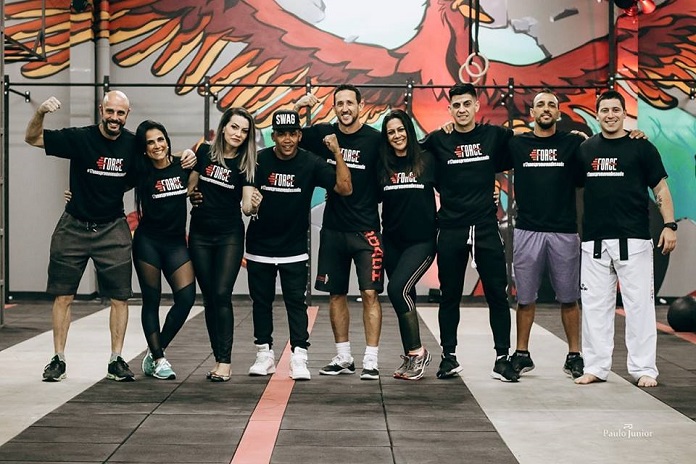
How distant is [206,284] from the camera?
5.97m

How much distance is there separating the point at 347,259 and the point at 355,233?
21 centimetres

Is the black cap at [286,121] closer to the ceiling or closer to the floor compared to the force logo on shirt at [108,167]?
closer to the ceiling

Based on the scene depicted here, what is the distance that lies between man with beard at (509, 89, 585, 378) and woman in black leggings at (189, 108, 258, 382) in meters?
1.71

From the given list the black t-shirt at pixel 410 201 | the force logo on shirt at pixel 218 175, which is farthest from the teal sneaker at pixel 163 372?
the black t-shirt at pixel 410 201

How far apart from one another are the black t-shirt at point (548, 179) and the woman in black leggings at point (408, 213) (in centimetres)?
58

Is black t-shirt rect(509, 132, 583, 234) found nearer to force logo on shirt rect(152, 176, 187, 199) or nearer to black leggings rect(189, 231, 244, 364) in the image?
black leggings rect(189, 231, 244, 364)

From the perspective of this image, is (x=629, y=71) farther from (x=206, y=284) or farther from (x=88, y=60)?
(x=206, y=284)

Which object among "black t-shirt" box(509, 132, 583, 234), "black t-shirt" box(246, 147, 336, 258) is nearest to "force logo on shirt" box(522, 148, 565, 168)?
"black t-shirt" box(509, 132, 583, 234)

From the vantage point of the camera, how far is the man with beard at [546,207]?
19.6 feet

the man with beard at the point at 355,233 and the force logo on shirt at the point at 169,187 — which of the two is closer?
the force logo on shirt at the point at 169,187

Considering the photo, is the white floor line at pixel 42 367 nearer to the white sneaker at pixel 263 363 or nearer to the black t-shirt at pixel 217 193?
the white sneaker at pixel 263 363

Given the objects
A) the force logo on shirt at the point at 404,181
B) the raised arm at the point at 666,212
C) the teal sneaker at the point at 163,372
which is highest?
the force logo on shirt at the point at 404,181

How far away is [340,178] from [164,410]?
1771 millimetres

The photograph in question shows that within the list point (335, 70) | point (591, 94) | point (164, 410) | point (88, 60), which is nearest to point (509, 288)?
point (591, 94)
